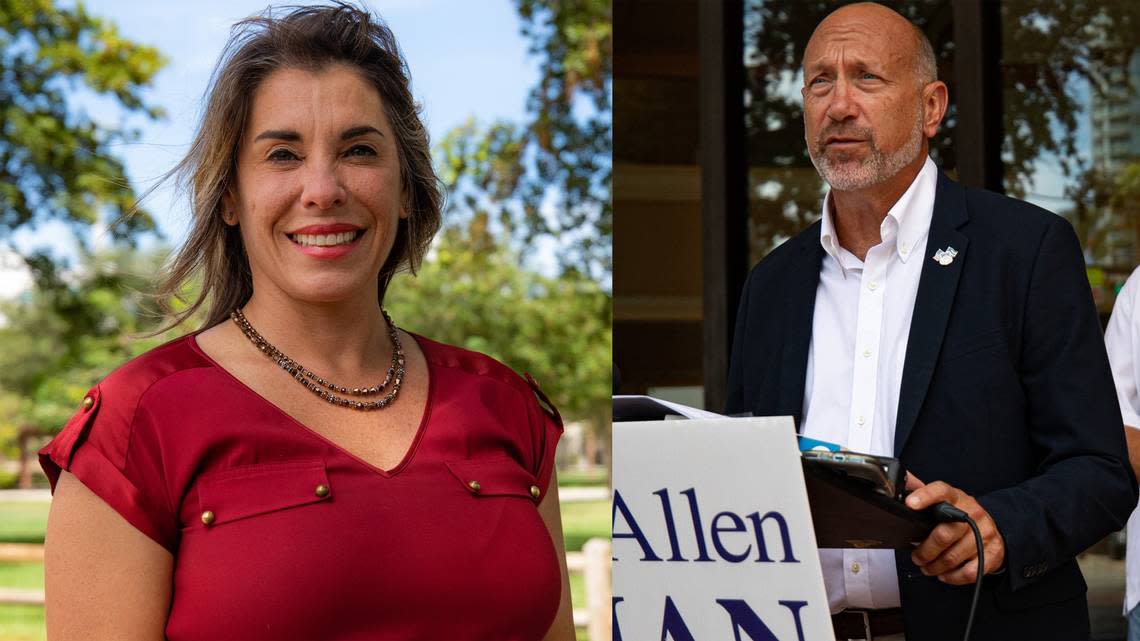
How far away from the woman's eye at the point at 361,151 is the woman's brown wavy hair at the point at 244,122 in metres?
0.08

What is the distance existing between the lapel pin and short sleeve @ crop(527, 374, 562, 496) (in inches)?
27.1

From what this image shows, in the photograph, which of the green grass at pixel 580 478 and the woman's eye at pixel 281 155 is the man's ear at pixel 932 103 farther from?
the green grass at pixel 580 478

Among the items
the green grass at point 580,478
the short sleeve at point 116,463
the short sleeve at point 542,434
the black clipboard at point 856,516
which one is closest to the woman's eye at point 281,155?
the short sleeve at point 116,463

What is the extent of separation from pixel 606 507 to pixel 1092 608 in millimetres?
7617

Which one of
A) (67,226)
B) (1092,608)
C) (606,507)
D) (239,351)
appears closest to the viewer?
(239,351)

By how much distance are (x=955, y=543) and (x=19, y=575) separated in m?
11.8

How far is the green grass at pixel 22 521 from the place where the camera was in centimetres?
948

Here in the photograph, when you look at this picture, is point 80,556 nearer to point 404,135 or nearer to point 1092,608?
point 404,135

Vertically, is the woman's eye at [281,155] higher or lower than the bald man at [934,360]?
higher

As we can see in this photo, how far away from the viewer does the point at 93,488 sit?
1565mm

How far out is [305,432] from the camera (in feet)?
5.74

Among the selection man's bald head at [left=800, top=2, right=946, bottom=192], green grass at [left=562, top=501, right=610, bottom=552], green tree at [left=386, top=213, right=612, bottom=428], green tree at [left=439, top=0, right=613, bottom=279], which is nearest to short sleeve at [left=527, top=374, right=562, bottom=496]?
man's bald head at [left=800, top=2, right=946, bottom=192]

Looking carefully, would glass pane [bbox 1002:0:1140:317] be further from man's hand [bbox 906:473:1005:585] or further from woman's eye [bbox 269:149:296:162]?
woman's eye [bbox 269:149:296:162]

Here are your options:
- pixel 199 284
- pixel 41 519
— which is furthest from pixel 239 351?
pixel 41 519
